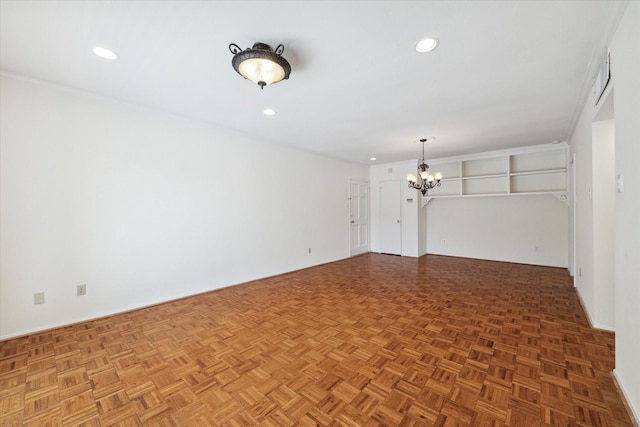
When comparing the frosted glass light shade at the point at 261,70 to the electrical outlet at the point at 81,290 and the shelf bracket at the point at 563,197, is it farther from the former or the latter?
the shelf bracket at the point at 563,197

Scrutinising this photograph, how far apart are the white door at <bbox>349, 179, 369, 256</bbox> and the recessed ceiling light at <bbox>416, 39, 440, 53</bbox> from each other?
4.56 meters

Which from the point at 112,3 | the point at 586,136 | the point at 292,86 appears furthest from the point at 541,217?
the point at 112,3

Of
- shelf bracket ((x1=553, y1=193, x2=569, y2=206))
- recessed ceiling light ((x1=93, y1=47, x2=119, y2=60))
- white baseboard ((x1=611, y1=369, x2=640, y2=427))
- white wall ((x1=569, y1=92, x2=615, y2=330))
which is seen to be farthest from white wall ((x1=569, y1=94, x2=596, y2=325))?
recessed ceiling light ((x1=93, y1=47, x2=119, y2=60))

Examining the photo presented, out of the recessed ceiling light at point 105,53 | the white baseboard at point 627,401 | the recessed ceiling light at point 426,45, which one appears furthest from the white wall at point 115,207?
the white baseboard at point 627,401

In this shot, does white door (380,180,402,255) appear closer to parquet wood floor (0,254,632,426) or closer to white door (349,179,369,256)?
white door (349,179,369,256)

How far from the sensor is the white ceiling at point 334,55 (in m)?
1.60

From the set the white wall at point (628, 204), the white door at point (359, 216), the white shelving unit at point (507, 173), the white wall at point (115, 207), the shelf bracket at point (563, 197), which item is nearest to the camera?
the white wall at point (628, 204)

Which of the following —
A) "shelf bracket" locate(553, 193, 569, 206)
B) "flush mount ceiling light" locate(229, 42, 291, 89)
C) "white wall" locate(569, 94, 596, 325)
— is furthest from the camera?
"shelf bracket" locate(553, 193, 569, 206)

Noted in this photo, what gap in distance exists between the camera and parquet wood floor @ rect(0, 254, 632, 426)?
150 centimetres

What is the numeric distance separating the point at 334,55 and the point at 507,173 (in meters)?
5.13

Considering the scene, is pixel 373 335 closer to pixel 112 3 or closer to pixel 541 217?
pixel 112 3

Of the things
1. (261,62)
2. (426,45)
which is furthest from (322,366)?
(426,45)

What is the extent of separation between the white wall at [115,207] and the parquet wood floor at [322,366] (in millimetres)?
409

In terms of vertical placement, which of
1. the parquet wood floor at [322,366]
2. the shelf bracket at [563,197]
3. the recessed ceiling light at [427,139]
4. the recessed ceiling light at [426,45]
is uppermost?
the recessed ceiling light at [427,139]
